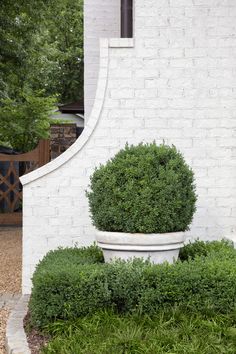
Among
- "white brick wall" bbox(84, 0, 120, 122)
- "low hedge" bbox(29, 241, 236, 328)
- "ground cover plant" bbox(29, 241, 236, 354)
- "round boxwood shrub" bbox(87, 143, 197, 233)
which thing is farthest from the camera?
"white brick wall" bbox(84, 0, 120, 122)

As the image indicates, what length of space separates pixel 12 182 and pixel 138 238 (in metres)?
8.21

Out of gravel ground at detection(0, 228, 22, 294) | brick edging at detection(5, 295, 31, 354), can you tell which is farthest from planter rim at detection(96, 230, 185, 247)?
gravel ground at detection(0, 228, 22, 294)

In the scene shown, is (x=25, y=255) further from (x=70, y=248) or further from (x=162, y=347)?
(x=162, y=347)

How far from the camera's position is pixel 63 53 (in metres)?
27.1

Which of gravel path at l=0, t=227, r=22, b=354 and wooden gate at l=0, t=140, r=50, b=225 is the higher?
wooden gate at l=0, t=140, r=50, b=225

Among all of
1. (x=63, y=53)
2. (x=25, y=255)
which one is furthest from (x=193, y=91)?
(x=63, y=53)

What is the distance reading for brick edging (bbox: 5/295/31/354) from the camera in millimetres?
4531

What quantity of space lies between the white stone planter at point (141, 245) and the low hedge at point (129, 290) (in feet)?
1.17

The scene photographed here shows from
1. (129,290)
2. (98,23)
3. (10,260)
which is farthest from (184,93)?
(10,260)

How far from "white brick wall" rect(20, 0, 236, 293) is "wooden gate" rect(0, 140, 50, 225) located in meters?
5.68

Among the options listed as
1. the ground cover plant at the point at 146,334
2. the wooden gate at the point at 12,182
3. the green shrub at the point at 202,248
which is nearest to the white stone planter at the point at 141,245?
the green shrub at the point at 202,248

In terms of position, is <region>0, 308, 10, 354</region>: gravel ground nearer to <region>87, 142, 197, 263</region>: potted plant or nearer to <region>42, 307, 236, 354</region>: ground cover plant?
<region>42, 307, 236, 354</region>: ground cover plant

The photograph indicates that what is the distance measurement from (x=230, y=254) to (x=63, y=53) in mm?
22661

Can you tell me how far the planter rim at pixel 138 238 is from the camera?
5.39 metres
